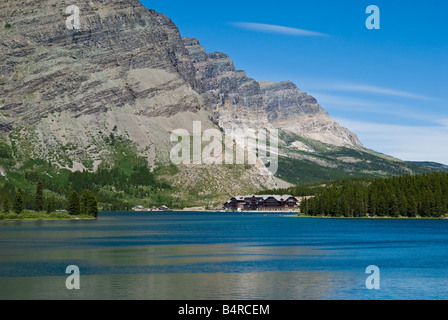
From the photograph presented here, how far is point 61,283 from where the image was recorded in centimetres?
7088

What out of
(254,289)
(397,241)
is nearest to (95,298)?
(254,289)

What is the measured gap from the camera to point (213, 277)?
75688 mm

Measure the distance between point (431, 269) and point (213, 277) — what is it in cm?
3316

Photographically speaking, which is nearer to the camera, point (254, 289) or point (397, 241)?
point (254, 289)

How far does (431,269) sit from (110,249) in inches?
2279
